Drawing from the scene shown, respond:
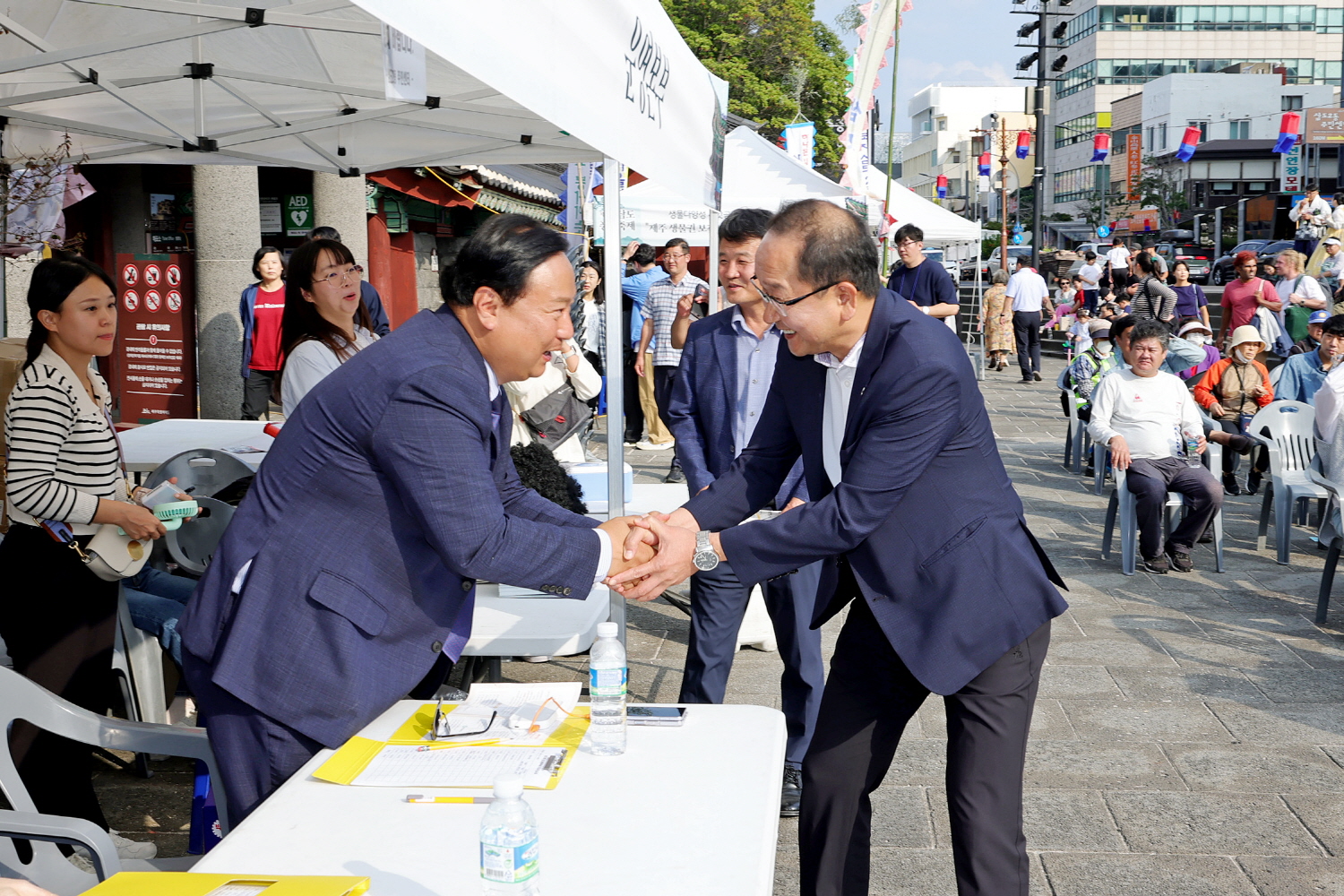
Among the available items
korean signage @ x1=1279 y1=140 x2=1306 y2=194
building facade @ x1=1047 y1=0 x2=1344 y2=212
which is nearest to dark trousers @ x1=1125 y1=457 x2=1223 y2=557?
korean signage @ x1=1279 y1=140 x2=1306 y2=194

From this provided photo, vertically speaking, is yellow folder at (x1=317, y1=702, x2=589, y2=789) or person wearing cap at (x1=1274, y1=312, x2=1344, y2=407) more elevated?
person wearing cap at (x1=1274, y1=312, x2=1344, y2=407)

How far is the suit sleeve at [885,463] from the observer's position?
2533mm

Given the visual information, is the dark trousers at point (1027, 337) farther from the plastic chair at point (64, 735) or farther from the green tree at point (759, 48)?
the plastic chair at point (64, 735)

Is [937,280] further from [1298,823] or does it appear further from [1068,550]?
[1298,823]

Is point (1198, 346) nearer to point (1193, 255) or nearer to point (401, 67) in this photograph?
point (401, 67)

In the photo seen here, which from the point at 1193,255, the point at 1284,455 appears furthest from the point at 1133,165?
the point at 1284,455

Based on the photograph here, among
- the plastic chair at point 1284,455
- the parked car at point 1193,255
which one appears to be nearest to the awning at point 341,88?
the plastic chair at point 1284,455

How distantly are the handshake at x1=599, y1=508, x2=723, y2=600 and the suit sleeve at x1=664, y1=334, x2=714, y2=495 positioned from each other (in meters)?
1.03

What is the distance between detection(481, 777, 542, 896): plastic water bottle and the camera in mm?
1667

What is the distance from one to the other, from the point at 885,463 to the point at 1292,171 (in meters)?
52.7

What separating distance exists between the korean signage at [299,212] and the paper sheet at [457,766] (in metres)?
12.2

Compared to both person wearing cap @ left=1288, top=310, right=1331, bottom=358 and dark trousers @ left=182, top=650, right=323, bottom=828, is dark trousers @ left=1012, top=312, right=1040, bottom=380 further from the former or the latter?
dark trousers @ left=182, top=650, right=323, bottom=828

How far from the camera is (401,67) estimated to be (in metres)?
2.48

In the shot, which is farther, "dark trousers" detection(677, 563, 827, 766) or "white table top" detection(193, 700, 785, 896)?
"dark trousers" detection(677, 563, 827, 766)
